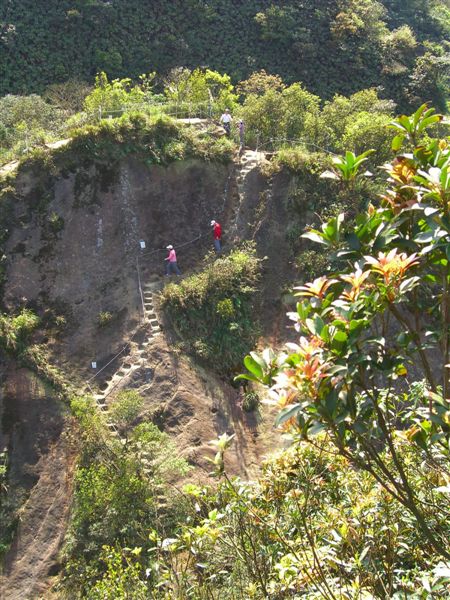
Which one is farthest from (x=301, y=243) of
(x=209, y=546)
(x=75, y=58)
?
(x=75, y=58)

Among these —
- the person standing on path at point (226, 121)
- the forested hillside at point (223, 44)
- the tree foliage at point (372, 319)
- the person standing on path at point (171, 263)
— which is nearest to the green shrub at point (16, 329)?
the person standing on path at point (171, 263)

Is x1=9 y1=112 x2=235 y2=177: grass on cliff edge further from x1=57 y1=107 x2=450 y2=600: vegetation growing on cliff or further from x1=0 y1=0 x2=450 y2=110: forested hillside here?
x1=57 y1=107 x2=450 y2=600: vegetation growing on cliff

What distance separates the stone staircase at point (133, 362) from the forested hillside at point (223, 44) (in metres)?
14.1

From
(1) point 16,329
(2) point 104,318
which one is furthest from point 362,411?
(1) point 16,329

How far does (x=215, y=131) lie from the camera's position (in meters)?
18.6

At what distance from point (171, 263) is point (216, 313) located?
1.89 metres

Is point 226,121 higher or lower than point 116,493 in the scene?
higher

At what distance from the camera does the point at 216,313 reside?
15.7 metres

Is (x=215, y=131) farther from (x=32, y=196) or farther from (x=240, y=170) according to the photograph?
(x=32, y=196)

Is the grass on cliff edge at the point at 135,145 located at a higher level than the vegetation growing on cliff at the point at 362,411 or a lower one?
higher

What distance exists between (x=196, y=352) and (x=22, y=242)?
5558mm

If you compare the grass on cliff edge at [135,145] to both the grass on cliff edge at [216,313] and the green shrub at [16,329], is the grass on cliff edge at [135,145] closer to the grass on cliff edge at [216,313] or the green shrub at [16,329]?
the grass on cliff edge at [216,313]

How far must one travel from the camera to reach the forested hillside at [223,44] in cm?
2572

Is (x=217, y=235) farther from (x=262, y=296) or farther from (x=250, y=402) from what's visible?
(x=250, y=402)
